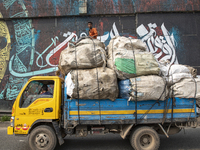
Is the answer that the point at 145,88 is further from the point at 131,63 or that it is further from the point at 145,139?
the point at 145,139

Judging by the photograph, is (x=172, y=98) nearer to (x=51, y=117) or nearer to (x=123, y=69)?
(x=123, y=69)

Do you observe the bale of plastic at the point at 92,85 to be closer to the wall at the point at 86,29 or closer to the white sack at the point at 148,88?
the white sack at the point at 148,88

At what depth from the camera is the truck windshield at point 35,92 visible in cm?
430

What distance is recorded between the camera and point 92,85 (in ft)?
13.1

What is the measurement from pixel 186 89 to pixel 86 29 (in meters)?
6.53

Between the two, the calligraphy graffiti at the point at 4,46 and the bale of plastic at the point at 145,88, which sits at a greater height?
the calligraphy graffiti at the point at 4,46

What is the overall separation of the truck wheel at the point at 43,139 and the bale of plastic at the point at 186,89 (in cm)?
295

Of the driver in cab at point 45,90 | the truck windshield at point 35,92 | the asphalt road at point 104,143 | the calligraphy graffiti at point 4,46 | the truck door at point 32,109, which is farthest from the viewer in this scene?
the calligraphy graffiti at point 4,46

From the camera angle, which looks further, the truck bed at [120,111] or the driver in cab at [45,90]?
the driver in cab at [45,90]

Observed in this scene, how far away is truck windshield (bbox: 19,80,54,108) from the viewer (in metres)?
4.30

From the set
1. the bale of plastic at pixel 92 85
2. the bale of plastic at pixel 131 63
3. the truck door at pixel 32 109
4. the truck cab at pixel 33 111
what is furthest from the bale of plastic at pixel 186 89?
the truck door at pixel 32 109

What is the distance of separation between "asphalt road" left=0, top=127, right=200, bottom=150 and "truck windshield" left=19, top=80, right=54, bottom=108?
52.9 inches

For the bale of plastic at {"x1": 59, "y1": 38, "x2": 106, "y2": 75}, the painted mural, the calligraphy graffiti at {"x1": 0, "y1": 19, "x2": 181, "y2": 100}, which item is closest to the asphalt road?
the bale of plastic at {"x1": 59, "y1": 38, "x2": 106, "y2": 75}

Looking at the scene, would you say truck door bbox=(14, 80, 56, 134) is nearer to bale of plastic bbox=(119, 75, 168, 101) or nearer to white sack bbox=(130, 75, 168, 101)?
bale of plastic bbox=(119, 75, 168, 101)
